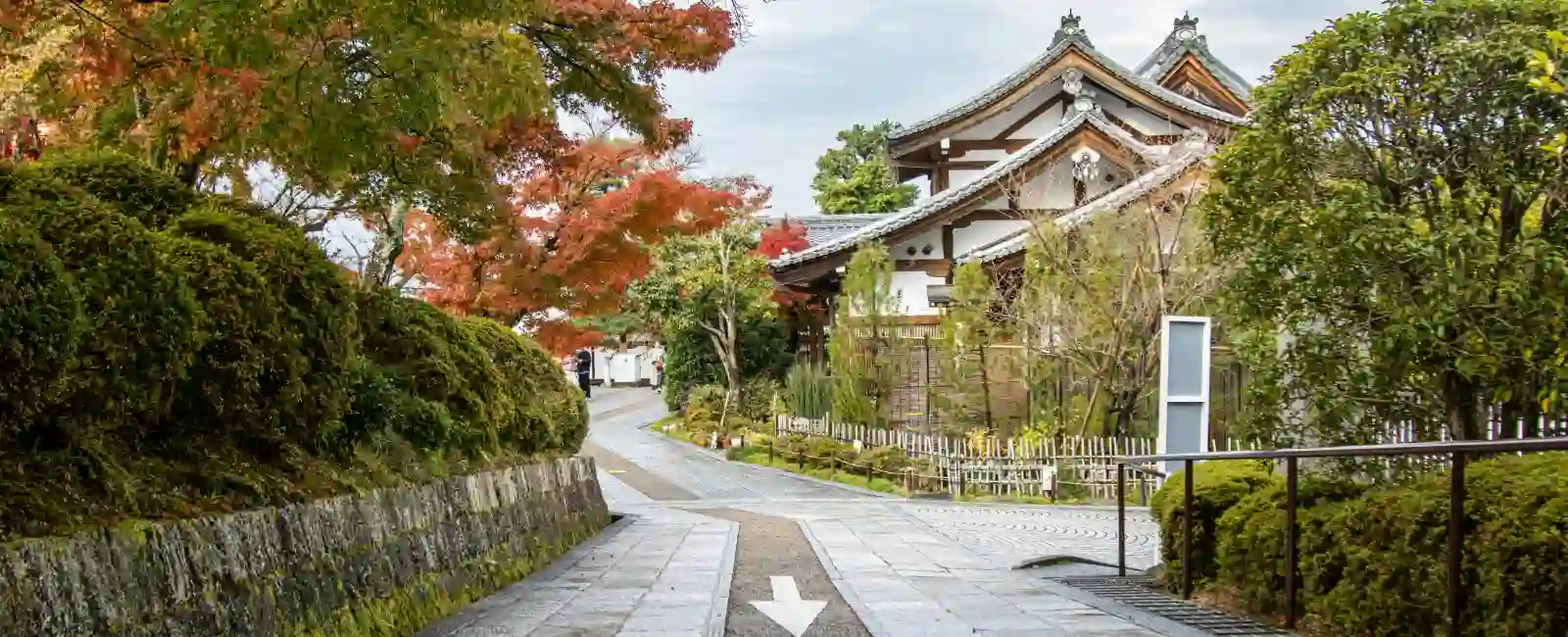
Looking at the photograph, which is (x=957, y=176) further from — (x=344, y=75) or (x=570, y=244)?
(x=344, y=75)

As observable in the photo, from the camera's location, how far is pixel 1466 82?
21.6 ft

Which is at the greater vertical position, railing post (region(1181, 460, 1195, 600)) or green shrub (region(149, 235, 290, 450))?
green shrub (region(149, 235, 290, 450))

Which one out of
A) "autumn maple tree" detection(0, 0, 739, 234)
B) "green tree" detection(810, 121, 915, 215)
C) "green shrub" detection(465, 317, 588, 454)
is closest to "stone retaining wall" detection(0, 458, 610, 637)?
"green shrub" detection(465, 317, 588, 454)

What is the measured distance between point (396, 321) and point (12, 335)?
4198 millimetres

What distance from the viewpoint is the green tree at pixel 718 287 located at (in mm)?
30047

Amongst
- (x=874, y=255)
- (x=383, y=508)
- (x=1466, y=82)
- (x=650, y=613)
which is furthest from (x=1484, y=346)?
(x=874, y=255)

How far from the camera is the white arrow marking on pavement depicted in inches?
285

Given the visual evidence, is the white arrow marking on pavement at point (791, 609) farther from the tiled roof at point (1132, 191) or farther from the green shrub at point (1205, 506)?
the tiled roof at point (1132, 191)

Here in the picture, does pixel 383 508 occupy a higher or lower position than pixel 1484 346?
lower

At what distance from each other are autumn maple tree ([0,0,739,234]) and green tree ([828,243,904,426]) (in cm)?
1336

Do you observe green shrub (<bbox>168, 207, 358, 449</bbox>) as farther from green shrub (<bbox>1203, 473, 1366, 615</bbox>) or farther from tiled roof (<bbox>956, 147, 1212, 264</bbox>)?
tiled roof (<bbox>956, 147, 1212, 264</bbox>)

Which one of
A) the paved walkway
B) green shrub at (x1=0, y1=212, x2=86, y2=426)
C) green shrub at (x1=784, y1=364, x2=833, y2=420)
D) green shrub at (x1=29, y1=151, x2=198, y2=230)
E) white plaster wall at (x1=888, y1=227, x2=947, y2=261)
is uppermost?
white plaster wall at (x1=888, y1=227, x2=947, y2=261)

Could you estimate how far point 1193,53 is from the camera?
32.2 metres

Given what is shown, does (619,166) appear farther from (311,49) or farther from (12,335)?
(12,335)
